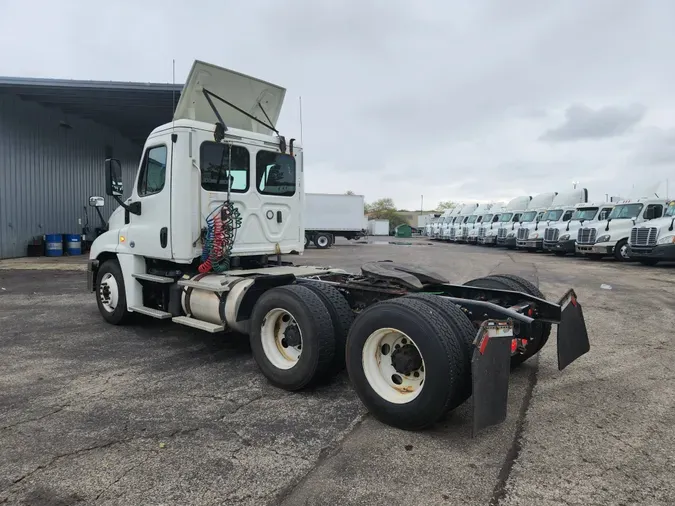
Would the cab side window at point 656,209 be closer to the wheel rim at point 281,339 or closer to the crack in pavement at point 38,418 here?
the wheel rim at point 281,339

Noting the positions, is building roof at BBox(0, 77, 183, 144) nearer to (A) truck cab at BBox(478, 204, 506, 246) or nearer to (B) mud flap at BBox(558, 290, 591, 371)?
(B) mud flap at BBox(558, 290, 591, 371)

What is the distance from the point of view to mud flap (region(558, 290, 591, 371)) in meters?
4.16

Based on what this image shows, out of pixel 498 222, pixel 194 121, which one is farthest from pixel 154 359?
pixel 498 222

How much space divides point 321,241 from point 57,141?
1520 centimetres

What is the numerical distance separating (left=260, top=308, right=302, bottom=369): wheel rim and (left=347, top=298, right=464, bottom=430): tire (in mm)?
805

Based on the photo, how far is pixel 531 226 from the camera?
27.1 m

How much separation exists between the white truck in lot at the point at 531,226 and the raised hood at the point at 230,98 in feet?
73.6

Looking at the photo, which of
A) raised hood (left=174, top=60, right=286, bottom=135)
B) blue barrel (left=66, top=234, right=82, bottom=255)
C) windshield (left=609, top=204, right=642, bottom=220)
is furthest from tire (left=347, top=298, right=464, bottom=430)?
windshield (left=609, top=204, right=642, bottom=220)

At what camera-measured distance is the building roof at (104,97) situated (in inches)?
615

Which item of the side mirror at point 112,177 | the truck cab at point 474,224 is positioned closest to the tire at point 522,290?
the side mirror at point 112,177

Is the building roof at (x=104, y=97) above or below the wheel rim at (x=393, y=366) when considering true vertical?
above

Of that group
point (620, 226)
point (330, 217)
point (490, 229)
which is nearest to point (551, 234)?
point (620, 226)

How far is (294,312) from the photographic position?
427 centimetres

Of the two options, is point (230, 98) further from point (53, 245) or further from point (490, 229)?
point (490, 229)
